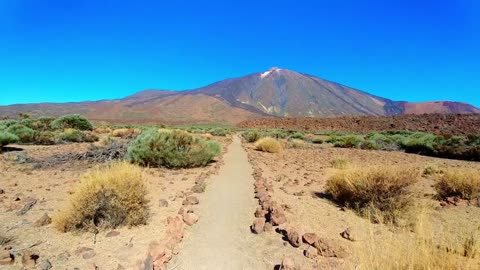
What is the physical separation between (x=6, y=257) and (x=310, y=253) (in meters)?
3.36

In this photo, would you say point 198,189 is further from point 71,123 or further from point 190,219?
point 71,123

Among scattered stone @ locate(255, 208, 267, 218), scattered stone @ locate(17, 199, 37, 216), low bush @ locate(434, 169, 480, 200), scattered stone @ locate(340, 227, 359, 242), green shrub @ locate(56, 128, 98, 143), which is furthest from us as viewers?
green shrub @ locate(56, 128, 98, 143)

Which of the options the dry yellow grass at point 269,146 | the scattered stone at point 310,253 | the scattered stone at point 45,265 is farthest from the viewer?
the dry yellow grass at point 269,146

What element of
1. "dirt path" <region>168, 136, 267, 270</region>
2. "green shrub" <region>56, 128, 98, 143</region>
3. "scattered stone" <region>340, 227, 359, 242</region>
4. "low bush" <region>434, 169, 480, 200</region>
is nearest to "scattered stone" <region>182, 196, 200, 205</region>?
"dirt path" <region>168, 136, 267, 270</region>

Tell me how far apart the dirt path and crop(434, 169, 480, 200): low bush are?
4.25m

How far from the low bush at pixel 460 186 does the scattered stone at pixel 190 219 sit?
545cm

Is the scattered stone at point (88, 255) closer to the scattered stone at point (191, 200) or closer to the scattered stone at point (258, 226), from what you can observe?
the scattered stone at point (258, 226)

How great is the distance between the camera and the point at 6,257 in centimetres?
403

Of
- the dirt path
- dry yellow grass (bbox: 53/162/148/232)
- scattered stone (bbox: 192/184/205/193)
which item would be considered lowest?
the dirt path

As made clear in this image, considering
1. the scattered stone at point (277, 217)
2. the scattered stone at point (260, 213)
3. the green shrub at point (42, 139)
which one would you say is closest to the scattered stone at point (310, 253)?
the scattered stone at point (277, 217)

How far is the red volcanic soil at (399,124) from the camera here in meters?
44.6

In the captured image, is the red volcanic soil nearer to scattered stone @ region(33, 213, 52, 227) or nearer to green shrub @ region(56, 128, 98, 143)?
green shrub @ region(56, 128, 98, 143)

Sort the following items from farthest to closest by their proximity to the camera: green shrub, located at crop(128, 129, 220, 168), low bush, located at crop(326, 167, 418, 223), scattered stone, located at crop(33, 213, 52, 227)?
green shrub, located at crop(128, 129, 220, 168) < low bush, located at crop(326, 167, 418, 223) < scattered stone, located at crop(33, 213, 52, 227)

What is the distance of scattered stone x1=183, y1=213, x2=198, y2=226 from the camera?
18.6 feet
